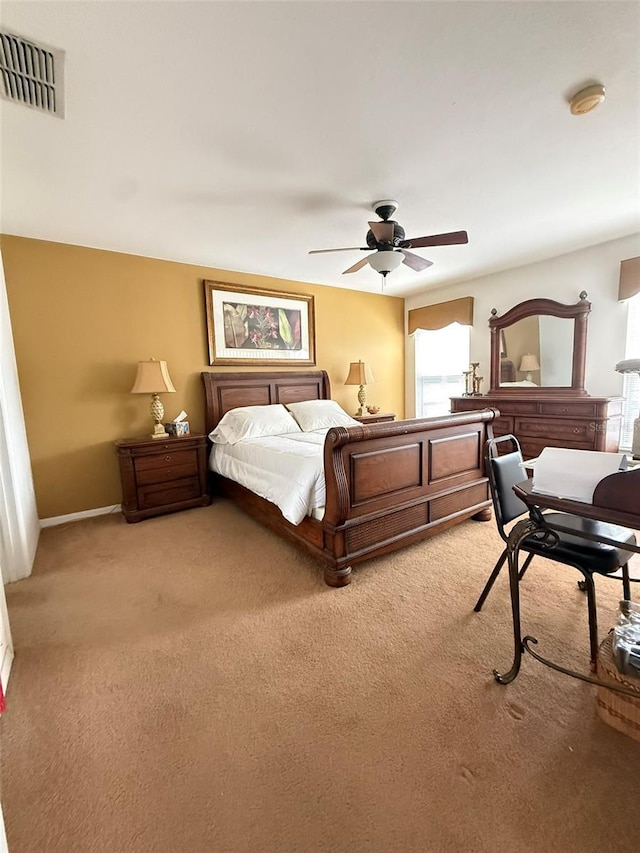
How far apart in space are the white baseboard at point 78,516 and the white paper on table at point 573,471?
3.63 m

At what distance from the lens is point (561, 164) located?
2.17m

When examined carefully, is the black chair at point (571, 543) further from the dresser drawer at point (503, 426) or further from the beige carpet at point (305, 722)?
the dresser drawer at point (503, 426)

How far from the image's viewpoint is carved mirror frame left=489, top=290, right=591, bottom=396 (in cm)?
372

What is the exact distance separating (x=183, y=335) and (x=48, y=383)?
128 centimetres

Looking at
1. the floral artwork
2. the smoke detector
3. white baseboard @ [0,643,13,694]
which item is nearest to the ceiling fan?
the smoke detector

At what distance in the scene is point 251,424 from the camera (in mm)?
3549

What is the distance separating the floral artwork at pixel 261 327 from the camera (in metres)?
4.01

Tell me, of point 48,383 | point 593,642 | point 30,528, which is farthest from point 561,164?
point 30,528

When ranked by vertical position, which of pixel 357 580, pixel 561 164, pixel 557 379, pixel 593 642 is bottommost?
pixel 357 580

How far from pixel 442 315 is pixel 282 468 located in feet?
11.9

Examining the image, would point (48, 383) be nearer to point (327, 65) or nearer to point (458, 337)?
point (327, 65)

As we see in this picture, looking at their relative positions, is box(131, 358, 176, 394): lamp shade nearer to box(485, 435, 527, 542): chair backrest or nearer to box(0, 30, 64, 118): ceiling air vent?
box(0, 30, 64, 118): ceiling air vent

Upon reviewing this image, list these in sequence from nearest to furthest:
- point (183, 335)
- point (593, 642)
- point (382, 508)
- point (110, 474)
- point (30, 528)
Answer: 1. point (593, 642)
2. point (382, 508)
3. point (30, 528)
4. point (110, 474)
5. point (183, 335)

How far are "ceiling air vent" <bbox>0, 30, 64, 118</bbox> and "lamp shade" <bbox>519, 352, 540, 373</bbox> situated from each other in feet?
14.7
